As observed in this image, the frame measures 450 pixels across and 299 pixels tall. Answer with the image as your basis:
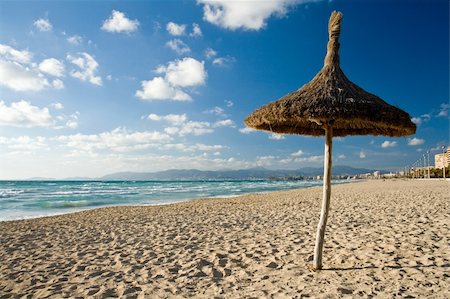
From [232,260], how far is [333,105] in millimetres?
3048

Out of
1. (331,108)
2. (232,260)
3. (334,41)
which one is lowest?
(232,260)

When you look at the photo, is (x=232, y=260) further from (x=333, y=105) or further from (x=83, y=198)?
(x=83, y=198)

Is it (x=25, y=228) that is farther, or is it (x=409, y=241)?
(x=25, y=228)

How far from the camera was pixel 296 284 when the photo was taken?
4.11 metres

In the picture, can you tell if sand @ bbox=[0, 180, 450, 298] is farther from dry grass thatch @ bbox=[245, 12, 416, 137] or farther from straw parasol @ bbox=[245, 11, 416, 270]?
dry grass thatch @ bbox=[245, 12, 416, 137]

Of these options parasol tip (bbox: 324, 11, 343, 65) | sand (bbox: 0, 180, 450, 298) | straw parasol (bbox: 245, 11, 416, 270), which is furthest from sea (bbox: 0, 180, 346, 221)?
parasol tip (bbox: 324, 11, 343, 65)

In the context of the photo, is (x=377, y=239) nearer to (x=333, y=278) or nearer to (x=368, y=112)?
(x=333, y=278)

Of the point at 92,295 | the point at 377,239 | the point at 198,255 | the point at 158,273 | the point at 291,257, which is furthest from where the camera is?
the point at 377,239

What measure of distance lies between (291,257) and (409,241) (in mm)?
2457

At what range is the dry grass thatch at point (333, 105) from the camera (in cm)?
364

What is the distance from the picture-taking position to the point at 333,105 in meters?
3.64

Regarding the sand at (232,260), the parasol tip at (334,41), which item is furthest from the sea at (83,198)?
the parasol tip at (334,41)

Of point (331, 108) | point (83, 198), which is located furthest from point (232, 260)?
point (83, 198)

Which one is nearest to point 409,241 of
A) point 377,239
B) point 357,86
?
point 377,239
